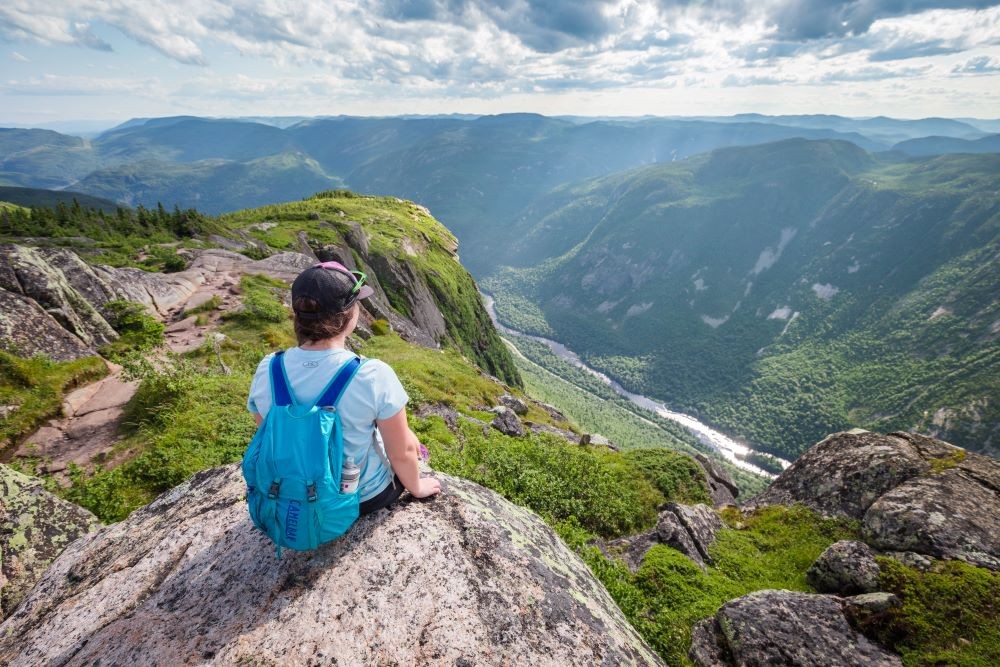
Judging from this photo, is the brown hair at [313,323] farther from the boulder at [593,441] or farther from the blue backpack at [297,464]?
the boulder at [593,441]

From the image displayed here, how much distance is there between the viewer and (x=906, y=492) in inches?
527

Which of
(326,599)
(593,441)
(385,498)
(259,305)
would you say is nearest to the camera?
(326,599)

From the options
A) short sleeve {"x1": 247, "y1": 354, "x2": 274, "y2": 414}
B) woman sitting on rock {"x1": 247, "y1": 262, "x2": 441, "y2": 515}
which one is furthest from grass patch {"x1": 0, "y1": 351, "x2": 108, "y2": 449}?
woman sitting on rock {"x1": 247, "y1": 262, "x2": 441, "y2": 515}

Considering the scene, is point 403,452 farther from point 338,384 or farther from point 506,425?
point 506,425

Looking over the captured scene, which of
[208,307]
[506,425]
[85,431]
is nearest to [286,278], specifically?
[208,307]

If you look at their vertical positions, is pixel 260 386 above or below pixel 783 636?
above

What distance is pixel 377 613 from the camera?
5418mm

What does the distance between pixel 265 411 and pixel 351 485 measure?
4.66ft

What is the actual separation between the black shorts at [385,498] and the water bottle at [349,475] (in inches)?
38.1

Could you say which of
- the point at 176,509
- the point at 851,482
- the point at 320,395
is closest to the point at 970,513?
the point at 851,482

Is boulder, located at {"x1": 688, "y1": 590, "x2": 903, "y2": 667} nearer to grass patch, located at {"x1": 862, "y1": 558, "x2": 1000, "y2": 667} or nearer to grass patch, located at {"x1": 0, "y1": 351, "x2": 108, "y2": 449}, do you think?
grass patch, located at {"x1": 862, "y1": 558, "x2": 1000, "y2": 667}

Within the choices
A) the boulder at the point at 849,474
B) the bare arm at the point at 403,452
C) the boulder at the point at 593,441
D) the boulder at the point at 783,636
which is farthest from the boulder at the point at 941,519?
the boulder at the point at 593,441

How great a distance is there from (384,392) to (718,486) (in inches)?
836

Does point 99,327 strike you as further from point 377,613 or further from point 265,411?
point 377,613
